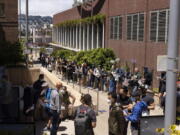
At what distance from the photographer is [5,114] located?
12.0 m

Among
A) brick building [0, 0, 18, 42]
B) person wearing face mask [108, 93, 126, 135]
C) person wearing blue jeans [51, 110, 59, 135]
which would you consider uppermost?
brick building [0, 0, 18, 42]

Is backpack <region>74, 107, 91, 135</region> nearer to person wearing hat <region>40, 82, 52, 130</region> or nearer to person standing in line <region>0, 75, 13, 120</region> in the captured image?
person wearing hat <region>40, 82, 52, 130</region>

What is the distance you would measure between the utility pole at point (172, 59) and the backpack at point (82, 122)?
2055 millimetres

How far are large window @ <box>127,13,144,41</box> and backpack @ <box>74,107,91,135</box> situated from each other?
19.1m

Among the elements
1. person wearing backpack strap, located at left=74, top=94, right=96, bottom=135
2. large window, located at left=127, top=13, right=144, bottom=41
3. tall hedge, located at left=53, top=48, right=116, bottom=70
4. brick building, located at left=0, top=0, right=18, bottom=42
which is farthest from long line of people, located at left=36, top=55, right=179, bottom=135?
brick building, located at left=0, top=0, right=18, bottom=42

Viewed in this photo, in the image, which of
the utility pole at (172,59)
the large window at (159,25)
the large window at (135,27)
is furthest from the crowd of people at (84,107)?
the large window at (135,27)

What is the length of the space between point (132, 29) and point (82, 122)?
70.2 ft

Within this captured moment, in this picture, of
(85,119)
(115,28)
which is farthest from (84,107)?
(115,28)

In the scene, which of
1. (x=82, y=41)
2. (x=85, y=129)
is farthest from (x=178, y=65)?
(x=82, y=41)

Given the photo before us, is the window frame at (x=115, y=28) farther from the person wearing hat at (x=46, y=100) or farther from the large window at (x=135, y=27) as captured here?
the person wearing hat at (x=46, y=100)

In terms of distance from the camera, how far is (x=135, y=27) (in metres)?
28.1

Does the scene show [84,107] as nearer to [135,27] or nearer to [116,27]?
[135,27]

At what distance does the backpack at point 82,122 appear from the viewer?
26.2 ft

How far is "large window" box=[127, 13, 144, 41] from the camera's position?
26.8m
